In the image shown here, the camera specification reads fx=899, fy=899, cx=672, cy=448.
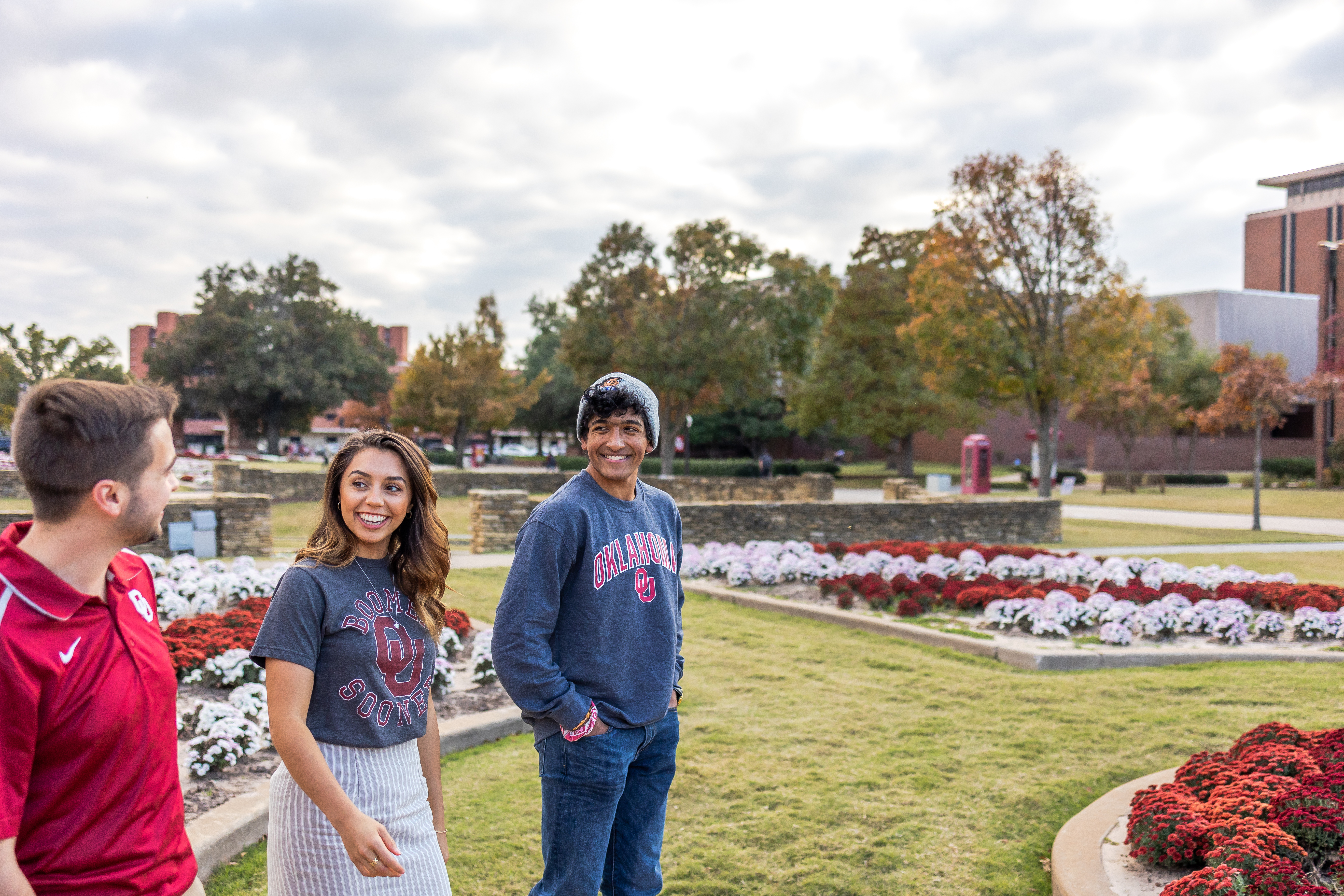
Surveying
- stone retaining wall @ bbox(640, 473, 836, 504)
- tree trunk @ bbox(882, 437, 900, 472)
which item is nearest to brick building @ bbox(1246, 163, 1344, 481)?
tree trunk @ bbox(882, 437, 900, 472)

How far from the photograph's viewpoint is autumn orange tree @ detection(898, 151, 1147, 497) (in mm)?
17656

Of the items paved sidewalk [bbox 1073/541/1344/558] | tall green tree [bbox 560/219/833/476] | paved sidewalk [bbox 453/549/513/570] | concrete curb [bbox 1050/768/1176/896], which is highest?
tall green tree [bbox 560/219/833/476]

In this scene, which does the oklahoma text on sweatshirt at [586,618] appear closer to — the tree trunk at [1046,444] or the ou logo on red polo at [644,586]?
the ou logo on red polo at [644,586]

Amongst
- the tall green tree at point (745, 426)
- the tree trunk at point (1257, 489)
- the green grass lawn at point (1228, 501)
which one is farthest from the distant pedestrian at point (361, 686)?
the tall green tree at point (745, 426)

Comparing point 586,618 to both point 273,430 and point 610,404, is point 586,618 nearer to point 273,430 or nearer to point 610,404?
point 610,404

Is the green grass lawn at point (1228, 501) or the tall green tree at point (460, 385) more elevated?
the tall green tree at point (460, 385)

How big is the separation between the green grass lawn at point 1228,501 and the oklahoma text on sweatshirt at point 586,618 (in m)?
24.5

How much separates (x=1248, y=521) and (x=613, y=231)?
19116mm

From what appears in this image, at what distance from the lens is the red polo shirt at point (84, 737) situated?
4.48 feet

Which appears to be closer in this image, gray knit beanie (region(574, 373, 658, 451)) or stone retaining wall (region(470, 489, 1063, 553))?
gray knit beanie (region(574, 373, 658, 451))

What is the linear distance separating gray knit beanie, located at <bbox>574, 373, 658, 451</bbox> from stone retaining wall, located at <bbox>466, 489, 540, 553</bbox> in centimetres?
1152

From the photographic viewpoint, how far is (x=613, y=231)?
2872 centimetres

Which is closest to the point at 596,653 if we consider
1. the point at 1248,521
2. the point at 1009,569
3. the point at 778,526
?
the point at 1009,569

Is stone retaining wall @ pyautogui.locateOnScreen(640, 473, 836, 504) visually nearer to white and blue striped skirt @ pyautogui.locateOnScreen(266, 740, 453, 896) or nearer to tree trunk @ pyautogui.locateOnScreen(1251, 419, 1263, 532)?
tree trunk @ pyautogui.locateOnScreen(1251, 419, 1263, 532)
